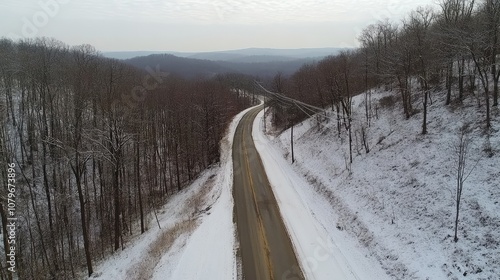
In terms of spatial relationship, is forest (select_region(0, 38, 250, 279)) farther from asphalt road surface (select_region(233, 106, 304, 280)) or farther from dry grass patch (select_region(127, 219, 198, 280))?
asphalt road surface (select_region(233, 106, 304, 280))

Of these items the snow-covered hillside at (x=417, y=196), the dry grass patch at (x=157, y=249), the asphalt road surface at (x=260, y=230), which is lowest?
the dry grass patch at (x=157, y=249)

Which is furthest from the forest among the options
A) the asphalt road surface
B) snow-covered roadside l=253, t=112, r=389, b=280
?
snow-covered roadside l=253, t=112, r=389, b=280

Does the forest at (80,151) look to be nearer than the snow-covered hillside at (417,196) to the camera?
No

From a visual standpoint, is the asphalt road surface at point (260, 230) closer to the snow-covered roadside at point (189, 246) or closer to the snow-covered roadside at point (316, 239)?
the snow-covered roadside at point (316, 239)

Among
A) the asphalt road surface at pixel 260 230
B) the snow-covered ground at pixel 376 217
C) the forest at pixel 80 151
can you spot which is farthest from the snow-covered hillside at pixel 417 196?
the forest at pixel 80 151

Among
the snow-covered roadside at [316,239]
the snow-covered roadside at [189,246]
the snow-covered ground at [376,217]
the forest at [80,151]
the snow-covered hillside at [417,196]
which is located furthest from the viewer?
the forest at [80,151]

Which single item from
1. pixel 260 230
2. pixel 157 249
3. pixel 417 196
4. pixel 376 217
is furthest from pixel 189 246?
pixel 417 196

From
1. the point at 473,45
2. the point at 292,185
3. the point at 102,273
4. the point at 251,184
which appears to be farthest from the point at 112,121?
the point at 473,45
